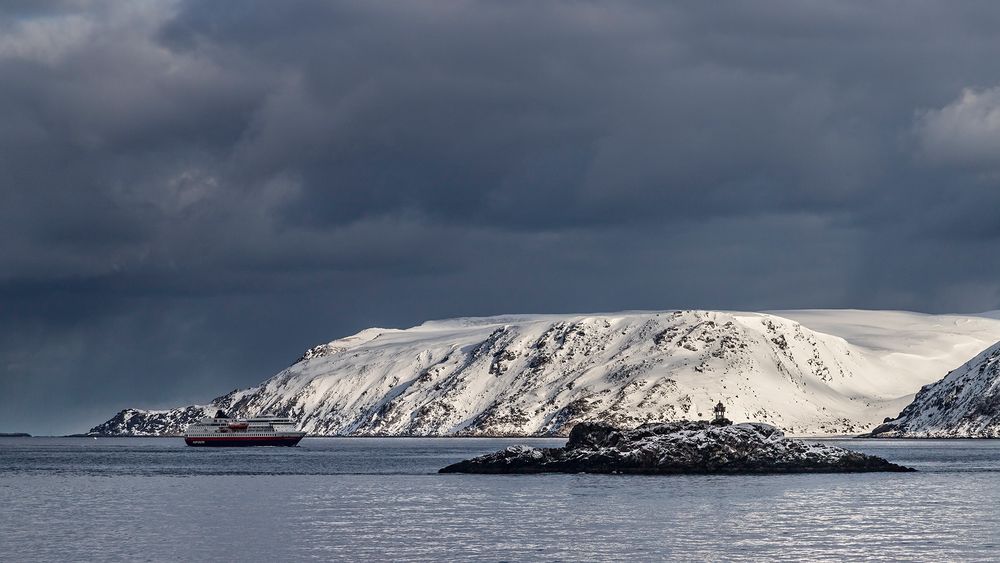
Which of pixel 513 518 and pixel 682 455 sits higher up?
pixel 682 455

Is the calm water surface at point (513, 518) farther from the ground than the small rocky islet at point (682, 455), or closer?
closer

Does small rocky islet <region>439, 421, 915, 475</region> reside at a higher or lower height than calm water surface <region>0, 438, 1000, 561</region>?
higher

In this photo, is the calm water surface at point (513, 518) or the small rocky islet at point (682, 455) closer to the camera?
the calm water surface at point (513, 518)

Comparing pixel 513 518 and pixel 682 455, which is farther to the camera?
pixel 682 455

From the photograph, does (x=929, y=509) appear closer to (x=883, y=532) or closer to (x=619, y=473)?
(x=883, y=532)
